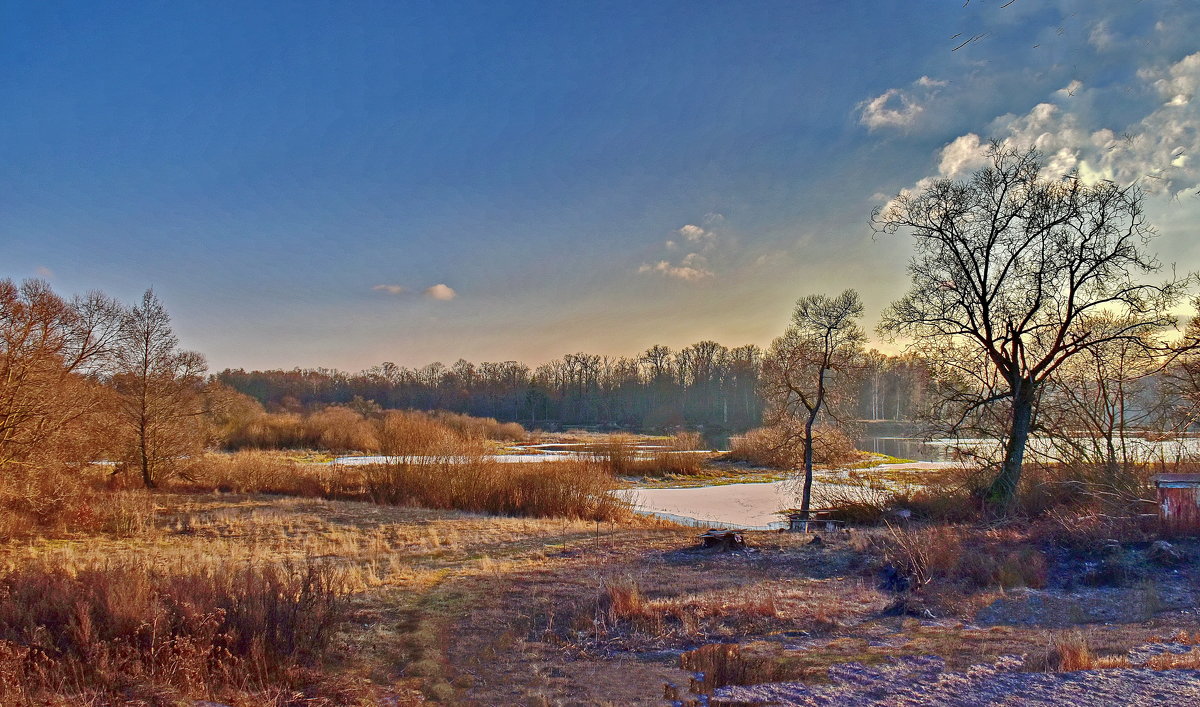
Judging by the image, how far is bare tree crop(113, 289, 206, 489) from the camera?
829 inches

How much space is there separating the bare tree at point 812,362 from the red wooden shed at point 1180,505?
8879 millimetres

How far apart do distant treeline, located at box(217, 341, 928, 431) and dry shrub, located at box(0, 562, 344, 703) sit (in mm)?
78673

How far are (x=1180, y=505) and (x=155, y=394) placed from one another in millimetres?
27405

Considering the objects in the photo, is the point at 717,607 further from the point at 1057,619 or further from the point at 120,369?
the point at 120,369

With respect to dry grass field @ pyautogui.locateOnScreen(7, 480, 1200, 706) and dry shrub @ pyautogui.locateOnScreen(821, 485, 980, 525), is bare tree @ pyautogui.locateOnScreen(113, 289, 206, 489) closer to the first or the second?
dry grass field @ pyautogui.locateOnScreen(7, 480, 1200, 706)

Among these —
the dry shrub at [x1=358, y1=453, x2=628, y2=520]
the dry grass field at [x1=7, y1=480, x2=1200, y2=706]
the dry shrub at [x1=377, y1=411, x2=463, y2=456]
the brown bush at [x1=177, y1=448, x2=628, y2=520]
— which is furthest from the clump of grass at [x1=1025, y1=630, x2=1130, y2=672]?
the dry shrub at [x1=377, y1=411, x2=463, y2=456]

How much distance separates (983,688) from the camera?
454 centimetres

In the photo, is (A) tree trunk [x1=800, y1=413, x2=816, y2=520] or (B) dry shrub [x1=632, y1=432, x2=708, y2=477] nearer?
(A) tree trunk [x1=800, y1=413, x2=816, y2=520]

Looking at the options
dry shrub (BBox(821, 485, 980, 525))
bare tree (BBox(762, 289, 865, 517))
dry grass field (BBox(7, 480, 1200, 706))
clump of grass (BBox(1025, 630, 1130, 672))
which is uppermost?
bare tree (BBox(762, 289, 865, 517))

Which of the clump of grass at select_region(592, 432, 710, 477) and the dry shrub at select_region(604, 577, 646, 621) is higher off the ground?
the dry shrub at select_region(604, 577, 646, 621)

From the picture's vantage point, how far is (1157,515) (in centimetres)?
1057

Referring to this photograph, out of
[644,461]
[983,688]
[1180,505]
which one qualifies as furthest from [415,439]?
[983,688]

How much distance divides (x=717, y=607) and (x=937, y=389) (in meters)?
12.7

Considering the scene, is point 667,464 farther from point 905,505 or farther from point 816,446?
point 905,505
